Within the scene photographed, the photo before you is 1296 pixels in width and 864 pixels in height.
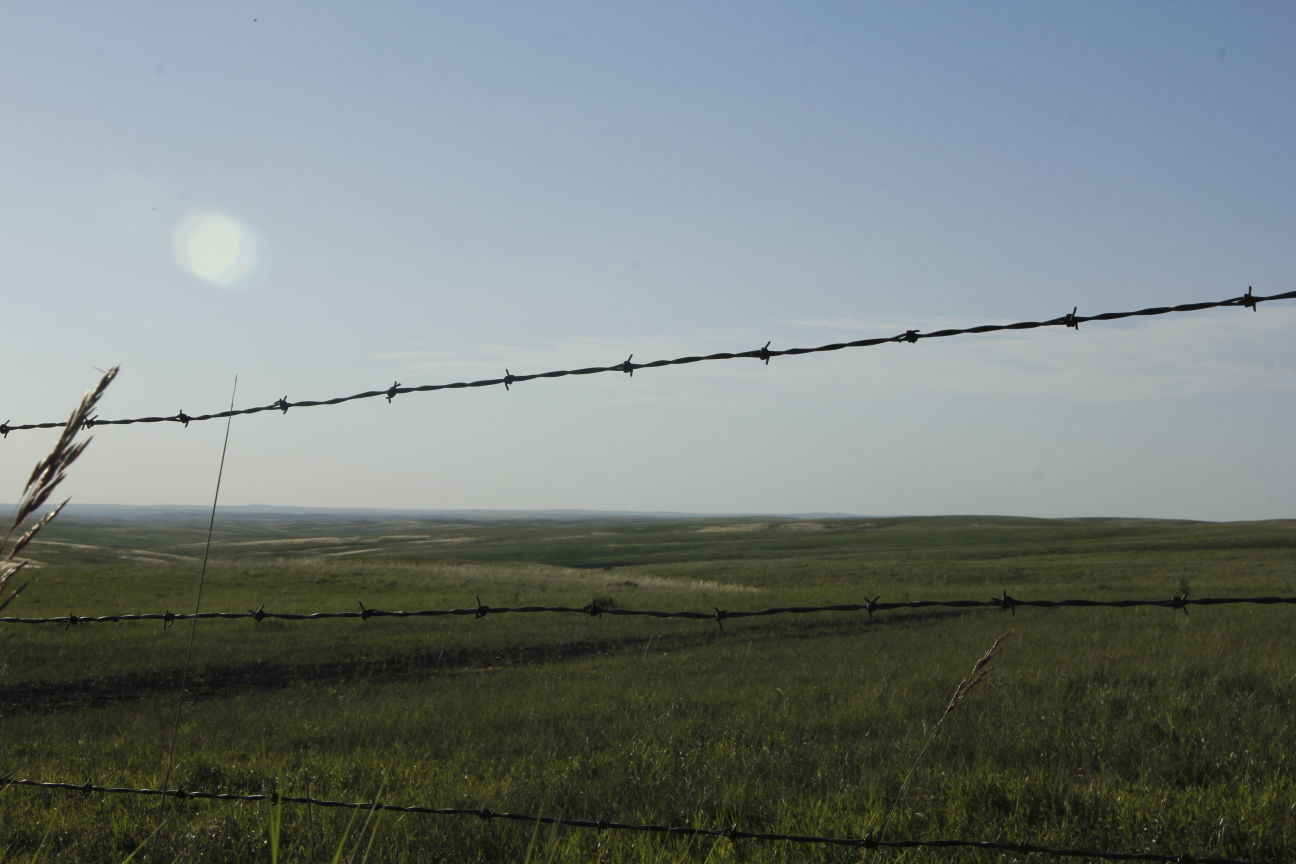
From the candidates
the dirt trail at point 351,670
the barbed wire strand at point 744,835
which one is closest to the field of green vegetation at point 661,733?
the dirt trail at point 351,670

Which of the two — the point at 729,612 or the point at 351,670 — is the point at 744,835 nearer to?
the point at 729,612

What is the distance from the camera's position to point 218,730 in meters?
8.76

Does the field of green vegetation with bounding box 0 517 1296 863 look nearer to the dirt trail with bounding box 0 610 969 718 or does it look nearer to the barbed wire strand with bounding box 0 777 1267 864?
the dirt trail with bounding box 0 610 969 718

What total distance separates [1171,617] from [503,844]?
1680 centimetres

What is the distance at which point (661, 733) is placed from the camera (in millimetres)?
7234

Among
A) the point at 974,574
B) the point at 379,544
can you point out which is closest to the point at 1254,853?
the point at 974,574

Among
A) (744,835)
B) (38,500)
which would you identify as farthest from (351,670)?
(38,500)

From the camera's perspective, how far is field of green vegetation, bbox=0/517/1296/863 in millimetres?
3975

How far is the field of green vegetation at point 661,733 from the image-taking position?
13.0ft

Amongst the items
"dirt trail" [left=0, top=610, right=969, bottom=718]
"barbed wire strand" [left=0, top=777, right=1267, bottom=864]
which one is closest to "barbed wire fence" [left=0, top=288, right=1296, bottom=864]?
"barbed wire strand" [left=0, top=777, right=1267, bottom=864]

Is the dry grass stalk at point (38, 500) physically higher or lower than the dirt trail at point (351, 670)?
higher

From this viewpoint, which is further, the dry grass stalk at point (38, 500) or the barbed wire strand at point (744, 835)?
the barbed wire strand at point (744, 835)

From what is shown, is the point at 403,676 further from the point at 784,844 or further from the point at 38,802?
the point at 784,844

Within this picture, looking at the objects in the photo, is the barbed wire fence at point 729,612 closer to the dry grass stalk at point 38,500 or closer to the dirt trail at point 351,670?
the dry grass stalk at point 38,500
